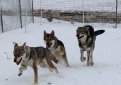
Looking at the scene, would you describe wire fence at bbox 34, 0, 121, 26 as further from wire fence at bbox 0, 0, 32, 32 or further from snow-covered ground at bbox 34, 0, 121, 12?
wire fence at bbox 0, 0, 32, 32

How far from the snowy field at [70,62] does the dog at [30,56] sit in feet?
1.19

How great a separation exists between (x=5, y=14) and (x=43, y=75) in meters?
10.6

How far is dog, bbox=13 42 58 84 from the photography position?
8734mm

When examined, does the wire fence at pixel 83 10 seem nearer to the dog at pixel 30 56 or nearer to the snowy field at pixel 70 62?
the snowy field at pixel 70 62

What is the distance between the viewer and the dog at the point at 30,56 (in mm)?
8734

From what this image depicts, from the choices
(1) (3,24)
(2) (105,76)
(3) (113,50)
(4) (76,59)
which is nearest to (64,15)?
(1) (3,24)

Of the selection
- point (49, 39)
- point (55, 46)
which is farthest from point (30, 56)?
point (55, 46)

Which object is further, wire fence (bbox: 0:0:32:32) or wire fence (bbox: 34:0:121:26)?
wire fence (bbox: 34:0:121:26)

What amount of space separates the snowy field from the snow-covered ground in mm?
4154

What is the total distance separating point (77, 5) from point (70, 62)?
36.5 feet

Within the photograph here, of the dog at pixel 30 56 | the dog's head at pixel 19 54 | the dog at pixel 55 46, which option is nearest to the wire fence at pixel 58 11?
the dog at pixel 55 46

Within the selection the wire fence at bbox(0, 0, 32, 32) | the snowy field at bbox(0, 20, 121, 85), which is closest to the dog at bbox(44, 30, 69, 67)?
the snowy field at bbox(0, 20, 121, 85)

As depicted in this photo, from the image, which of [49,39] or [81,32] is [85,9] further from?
[49,39]

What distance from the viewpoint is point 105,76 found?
10141 mm
